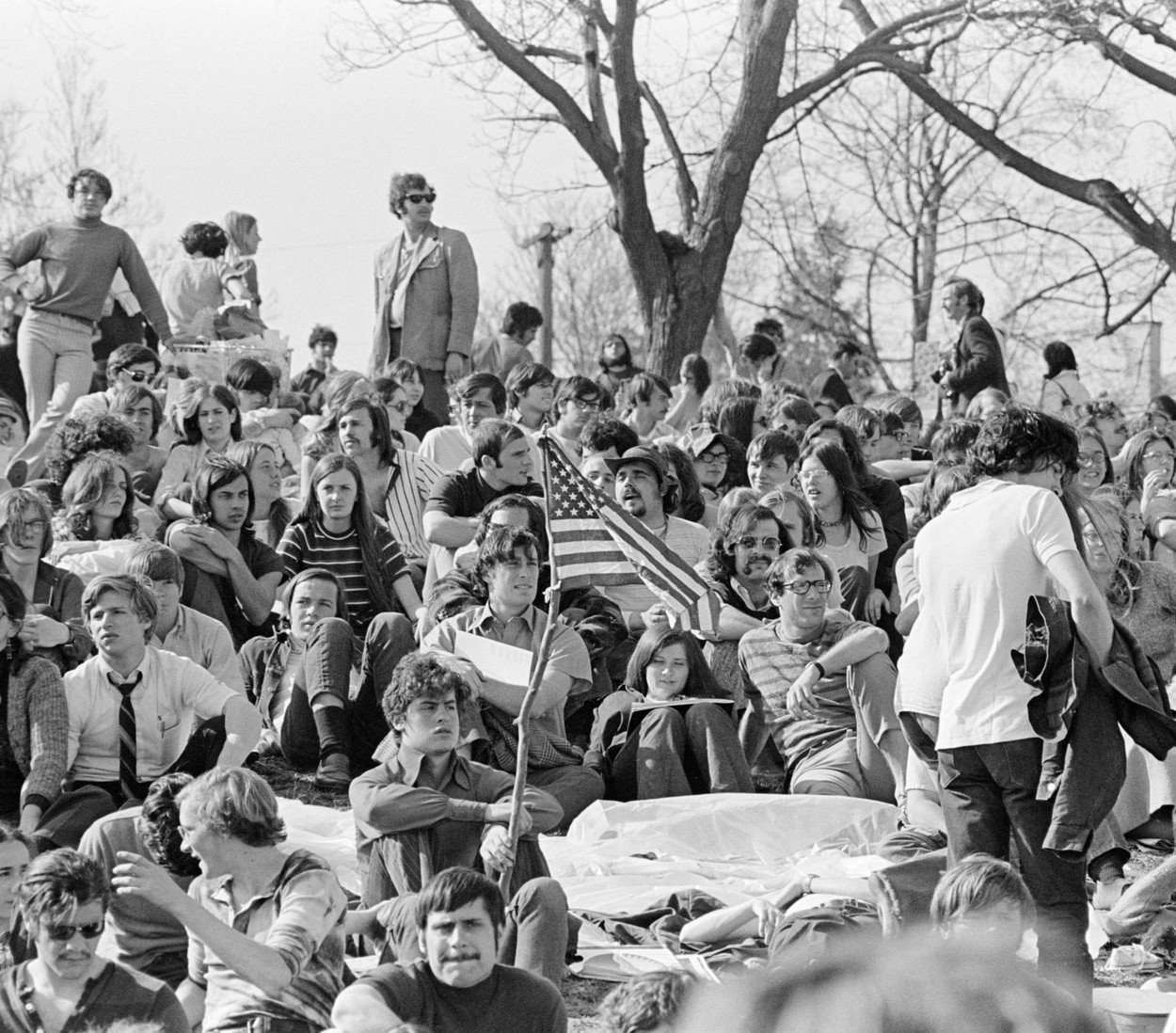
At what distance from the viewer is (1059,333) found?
94.9ft

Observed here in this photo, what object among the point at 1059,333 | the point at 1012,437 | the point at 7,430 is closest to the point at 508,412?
the point at 7,430

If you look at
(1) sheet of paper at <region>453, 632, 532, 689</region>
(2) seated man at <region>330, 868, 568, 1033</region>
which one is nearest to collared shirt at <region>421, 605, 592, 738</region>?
(1) sheet of paper at <region>453, 632, 532, 689</region>

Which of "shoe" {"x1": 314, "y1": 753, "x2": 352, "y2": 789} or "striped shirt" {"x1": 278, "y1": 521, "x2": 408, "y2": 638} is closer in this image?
"shoe" {"x1": 314, "y1": 753, "x2": 352, "y2": 789}

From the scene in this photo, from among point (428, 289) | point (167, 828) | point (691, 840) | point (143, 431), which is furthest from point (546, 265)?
point (167, 828)

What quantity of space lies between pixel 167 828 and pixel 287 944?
2.53 ft

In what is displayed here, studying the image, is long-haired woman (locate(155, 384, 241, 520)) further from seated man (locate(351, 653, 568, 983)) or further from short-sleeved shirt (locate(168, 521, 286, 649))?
seated man (locate(351, 653, 568, 983))

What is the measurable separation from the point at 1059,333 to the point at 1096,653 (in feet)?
82.0

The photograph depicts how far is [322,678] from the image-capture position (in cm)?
757

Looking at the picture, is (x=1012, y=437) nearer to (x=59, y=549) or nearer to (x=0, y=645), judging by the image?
(x=0, y=645)

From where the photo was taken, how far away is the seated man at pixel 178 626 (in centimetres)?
732

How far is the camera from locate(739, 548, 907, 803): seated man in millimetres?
7172

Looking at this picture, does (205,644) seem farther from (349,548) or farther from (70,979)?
(70,979)

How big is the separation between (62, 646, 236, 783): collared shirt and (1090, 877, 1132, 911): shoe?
2.96 meters

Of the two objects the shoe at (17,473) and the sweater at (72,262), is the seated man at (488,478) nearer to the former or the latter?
the shoe at (17,473)
